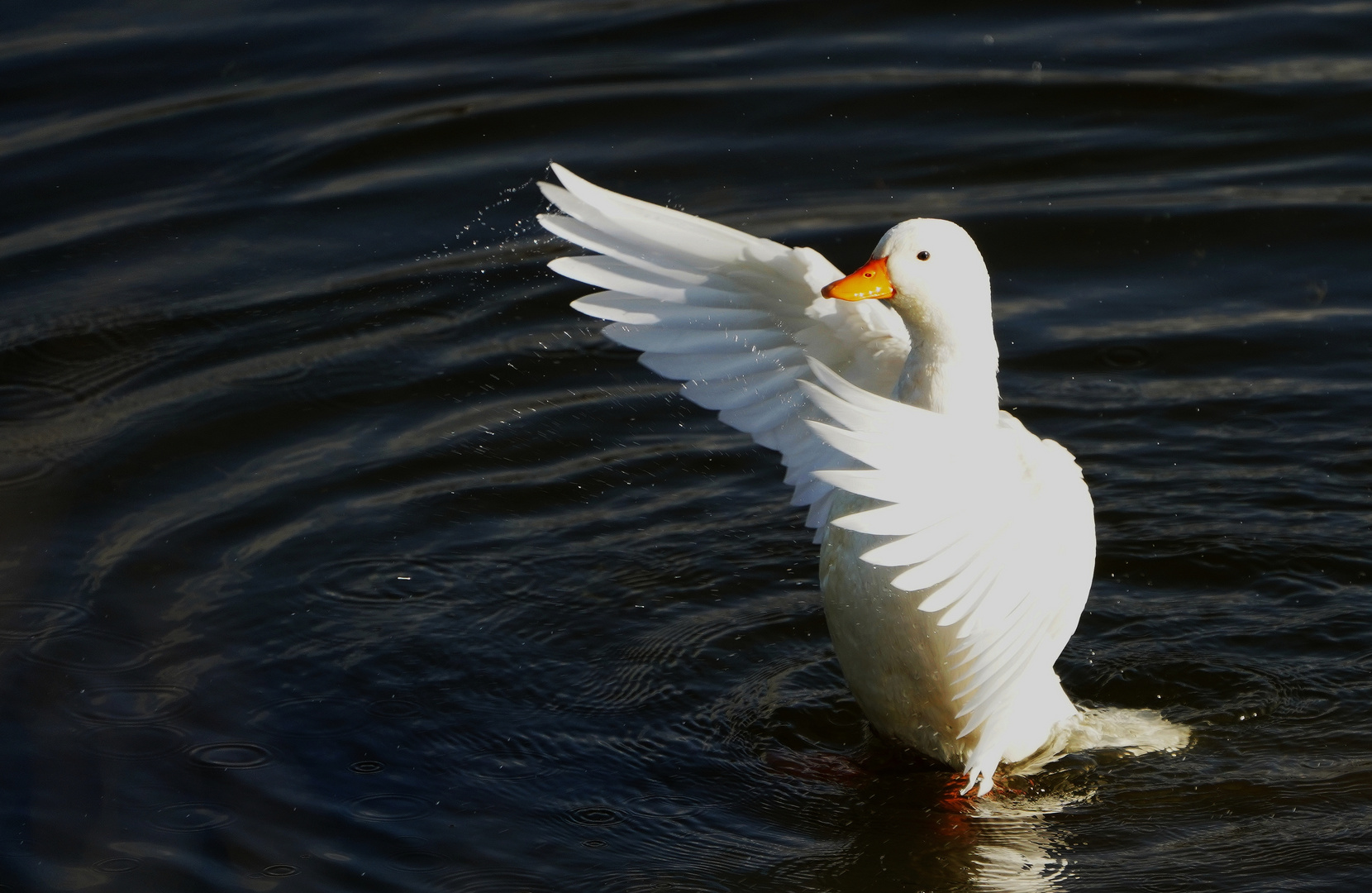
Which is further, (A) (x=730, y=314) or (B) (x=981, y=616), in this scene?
(A) (x=730, y=314)

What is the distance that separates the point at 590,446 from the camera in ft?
24.5

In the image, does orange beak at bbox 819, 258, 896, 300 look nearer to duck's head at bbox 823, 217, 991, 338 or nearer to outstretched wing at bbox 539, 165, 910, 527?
duck's head at bbox 823, 217, 991, 338

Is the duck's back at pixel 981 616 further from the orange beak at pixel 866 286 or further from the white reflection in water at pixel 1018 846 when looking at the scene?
the orange beak at pixel 866 286

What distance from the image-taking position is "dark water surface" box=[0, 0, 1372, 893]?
5.36 meters

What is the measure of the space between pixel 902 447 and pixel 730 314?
1603mm

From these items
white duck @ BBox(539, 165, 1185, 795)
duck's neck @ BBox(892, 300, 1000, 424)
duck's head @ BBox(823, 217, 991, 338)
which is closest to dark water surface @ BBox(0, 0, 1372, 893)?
white duck @ BBox(539, 165, 1185, 795)

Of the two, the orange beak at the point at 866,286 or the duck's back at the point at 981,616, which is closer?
the duck's back at the point at 981,616

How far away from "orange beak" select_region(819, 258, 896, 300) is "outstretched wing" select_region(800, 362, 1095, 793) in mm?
331

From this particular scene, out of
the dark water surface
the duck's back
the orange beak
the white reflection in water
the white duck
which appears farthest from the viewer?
the dark water surface

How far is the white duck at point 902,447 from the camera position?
430 cm

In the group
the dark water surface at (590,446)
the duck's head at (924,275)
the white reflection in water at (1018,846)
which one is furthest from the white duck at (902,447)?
the dark water surface at (590,446)

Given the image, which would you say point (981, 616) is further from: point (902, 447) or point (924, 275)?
point (924, 275)

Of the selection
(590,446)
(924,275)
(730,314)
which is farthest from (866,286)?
(590,446)

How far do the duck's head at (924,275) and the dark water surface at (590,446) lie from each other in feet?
5.22
